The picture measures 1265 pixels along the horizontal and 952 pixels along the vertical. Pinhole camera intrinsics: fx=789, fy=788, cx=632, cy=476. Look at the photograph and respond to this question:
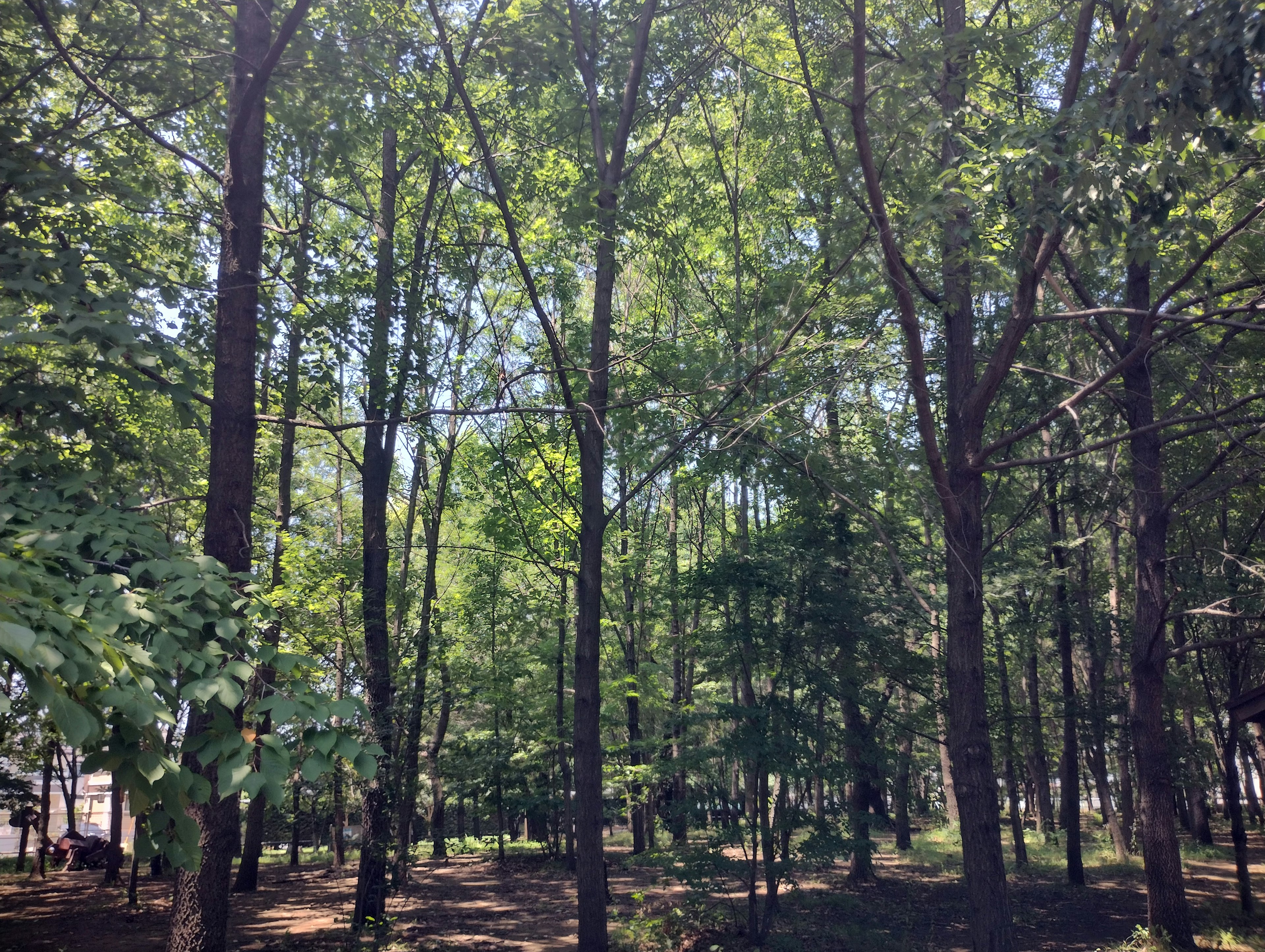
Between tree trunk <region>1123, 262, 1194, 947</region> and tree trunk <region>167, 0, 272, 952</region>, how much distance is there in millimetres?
10360

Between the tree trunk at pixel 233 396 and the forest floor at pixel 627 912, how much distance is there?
476 centimetres

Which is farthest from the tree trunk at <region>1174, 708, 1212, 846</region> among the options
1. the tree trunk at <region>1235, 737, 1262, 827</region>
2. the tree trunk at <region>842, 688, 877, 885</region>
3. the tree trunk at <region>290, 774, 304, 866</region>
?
the tree trunk at <region>290, 774, 304, 866</region>

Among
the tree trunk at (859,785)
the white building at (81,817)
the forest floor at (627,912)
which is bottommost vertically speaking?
the white building at (81,817)

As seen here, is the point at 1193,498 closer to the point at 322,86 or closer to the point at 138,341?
the point at 322,86

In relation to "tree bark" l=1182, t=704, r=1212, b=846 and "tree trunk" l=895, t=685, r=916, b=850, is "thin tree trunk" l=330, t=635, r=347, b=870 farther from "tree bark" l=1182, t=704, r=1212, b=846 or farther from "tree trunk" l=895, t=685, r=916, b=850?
"tree bark" l=1182, t=704, r=1212, b=846

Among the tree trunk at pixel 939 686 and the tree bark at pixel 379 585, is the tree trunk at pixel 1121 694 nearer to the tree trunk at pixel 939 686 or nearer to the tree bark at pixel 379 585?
the tree trunk at pixel 939 686

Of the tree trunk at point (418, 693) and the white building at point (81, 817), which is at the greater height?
the tree trunk at point (418, 693)

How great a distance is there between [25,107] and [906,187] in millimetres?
8998

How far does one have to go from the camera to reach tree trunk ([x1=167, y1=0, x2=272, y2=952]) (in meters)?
5.27

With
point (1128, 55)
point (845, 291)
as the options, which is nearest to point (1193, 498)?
point (845, 291)

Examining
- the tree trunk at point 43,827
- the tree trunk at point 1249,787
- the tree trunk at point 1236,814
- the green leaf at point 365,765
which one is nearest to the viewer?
the green leaf at point 365,765

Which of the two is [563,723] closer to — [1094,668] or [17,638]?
[1094,668]

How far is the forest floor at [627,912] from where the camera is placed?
10375mm

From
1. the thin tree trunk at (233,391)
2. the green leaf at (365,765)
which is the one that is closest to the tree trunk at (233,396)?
the thin tree trunk at (233,391)
